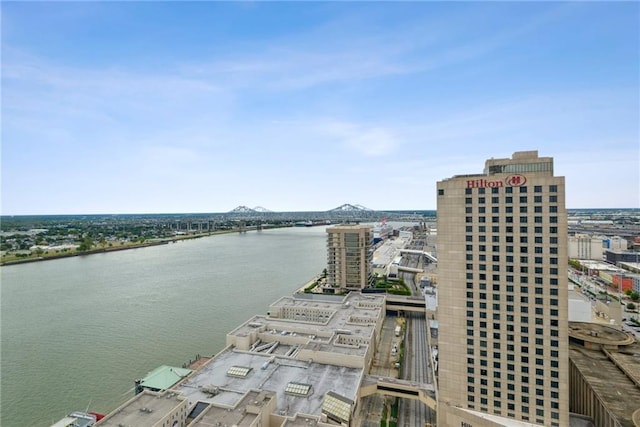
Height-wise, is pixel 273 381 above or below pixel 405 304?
above

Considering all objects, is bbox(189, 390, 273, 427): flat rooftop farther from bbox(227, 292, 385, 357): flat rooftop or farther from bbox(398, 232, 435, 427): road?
bbox(398, 232, 435, 427): road

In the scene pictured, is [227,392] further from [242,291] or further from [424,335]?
[242,291]

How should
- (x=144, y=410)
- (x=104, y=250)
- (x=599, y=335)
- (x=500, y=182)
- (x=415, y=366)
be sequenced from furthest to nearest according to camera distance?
(x=104, y=250)
(x=415, y=366)
(x=599, y=335)
(x=144, y=410)
(x=500, y=182)

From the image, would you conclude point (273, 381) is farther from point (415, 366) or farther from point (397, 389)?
point (415, 366)

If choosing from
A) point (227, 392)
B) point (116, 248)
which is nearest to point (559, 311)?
point (227, 392)

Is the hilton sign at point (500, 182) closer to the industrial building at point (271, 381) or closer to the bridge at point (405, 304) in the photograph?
the industrial building at point (271, 381)

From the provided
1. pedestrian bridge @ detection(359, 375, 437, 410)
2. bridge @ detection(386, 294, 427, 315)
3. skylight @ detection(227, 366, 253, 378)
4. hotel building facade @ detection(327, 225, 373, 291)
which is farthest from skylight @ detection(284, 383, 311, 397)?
hotel building facade @ detection(327, 225, 373, 291)

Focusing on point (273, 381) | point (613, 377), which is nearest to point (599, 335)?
point (613, 377)
